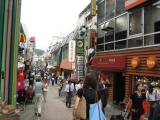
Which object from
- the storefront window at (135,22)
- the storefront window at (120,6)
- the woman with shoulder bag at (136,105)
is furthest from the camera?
the storefront window at (120,6)

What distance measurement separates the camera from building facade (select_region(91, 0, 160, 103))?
18078mm

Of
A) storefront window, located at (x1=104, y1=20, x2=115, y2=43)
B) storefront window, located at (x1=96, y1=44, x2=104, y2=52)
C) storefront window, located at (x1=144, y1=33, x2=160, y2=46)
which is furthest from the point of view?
storefront window, located at (x1=96, y1=44, x2=104, y2=52)

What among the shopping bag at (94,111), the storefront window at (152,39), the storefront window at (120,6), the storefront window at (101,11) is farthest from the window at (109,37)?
the shopping bag at (94,111)

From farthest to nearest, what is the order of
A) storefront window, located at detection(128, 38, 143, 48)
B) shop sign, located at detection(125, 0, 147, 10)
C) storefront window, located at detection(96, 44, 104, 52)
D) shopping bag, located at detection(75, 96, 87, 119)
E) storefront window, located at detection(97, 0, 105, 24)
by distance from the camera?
storefront window, located at detection(97, 0, 105, 24), storefront window, located at detection(96, 44, 104, 52), storefront window, located at detection(128, 38, 143, 48), shop sign, located at detection(125, 0, 147, 10), shopping bag, located at detection(75, 96, 87, 119)

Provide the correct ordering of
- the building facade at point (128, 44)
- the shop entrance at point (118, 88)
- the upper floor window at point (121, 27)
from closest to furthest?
1. the building facade at point (128, 44)
2. the upper floor window at point (121, 27)
3. the shop entrance at point (118, 88)

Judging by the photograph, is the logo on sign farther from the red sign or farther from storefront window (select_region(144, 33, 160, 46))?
the red sign

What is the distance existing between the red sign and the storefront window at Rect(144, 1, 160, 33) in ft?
8.47

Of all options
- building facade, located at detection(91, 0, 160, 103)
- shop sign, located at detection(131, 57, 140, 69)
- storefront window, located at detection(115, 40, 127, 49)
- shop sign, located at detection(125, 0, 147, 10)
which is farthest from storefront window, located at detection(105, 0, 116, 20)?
shop sign, located at detection(131, 57, 140, 69)

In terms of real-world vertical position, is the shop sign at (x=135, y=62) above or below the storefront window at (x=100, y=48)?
below

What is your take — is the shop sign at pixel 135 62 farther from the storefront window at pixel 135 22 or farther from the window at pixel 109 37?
the window at pixel 109 37

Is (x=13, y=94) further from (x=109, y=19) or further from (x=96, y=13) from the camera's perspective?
(x=96, y=13)

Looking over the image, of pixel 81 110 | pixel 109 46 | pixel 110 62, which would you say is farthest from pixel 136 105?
pixel 109 46

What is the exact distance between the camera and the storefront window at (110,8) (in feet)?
81.5

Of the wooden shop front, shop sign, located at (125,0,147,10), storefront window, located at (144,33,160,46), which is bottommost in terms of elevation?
the wooden shop front
